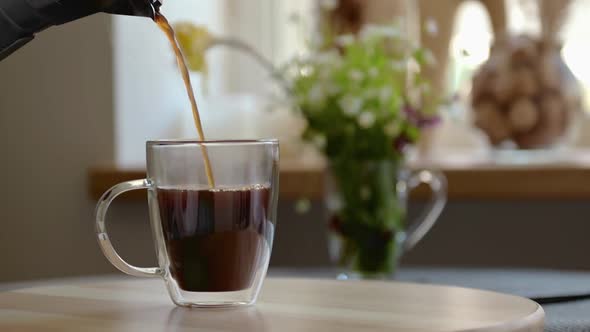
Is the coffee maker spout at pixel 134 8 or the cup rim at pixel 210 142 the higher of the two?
the coffee maker spout at pixel 134 8

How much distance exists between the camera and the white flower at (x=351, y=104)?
1.58 metres

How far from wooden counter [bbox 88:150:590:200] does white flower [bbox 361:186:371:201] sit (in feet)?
1.40

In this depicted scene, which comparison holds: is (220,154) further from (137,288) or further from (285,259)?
(285,259)

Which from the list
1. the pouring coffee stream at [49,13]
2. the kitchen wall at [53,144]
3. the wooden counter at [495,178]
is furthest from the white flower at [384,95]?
the pouring coffee stream at [49,13]

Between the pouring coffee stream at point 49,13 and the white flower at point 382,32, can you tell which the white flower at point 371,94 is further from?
the pouring coffee stream at point 49,13

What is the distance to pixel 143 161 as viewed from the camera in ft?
7.14

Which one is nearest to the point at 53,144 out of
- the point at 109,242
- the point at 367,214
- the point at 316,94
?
the point at 316,94

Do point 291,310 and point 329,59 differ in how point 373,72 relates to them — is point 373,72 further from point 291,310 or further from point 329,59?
point 291,310

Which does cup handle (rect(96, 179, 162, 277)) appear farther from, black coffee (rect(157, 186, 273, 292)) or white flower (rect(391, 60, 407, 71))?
white flower (rect(391, 60, 407, 71))

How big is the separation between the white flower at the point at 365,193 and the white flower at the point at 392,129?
0.09 meters

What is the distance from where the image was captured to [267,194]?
83 centimetres

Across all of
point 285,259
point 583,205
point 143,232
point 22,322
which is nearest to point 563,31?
point 583,205

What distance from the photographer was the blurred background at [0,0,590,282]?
2.02 m

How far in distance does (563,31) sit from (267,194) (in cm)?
163
